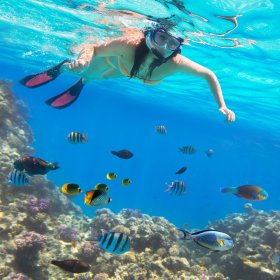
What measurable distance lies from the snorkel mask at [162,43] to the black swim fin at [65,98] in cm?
246

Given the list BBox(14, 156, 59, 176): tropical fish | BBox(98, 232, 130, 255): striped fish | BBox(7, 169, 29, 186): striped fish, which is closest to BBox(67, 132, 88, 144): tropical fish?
BBox(7, 169, 29, 186): striped fish

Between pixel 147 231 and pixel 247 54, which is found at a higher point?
pixel 247 54

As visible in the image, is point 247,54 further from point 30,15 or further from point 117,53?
point 30,15

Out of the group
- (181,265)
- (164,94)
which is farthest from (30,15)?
(164,94)

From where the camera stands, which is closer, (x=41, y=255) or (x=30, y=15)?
(x=41, y=255)

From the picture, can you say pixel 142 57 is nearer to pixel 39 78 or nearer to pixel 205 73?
pixel 205 73

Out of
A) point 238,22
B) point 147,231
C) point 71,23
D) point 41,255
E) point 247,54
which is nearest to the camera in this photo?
point 41,255

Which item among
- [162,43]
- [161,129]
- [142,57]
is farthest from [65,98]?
[161,129]

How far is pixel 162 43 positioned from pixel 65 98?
9.64 feet

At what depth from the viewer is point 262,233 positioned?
12773mm

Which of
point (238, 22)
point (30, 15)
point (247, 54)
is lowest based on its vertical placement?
point (30, 15)

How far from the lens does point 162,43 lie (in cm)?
633

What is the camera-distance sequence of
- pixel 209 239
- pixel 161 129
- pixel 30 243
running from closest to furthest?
pixel 209 239 → pixel 30 243 → pixel 161 129

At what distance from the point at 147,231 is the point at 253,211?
9844 millimetres
